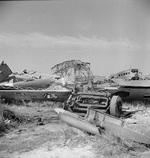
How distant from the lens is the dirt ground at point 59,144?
4.72m

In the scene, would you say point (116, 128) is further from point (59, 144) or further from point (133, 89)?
point (133, 89)

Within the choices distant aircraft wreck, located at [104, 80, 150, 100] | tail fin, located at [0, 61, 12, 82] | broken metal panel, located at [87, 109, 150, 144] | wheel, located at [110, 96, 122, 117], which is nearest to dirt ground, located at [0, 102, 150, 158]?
broken metal panel, located at [87, 109, 150, 144]

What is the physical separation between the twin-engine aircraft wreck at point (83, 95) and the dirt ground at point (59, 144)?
0.71 feet

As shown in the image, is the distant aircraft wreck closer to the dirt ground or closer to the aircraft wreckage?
the aircraft wreckage

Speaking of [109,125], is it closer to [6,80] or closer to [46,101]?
[46,101]

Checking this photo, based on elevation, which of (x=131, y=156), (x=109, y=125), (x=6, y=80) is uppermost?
(x=6, y=80)

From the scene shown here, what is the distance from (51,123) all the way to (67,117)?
23.7 inches

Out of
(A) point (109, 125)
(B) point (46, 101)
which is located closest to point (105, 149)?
(A) point (109, 125)

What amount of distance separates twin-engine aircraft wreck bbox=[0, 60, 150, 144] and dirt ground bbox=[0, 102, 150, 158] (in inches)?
8.6

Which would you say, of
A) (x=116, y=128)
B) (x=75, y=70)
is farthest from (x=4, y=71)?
(x=116, y=128)

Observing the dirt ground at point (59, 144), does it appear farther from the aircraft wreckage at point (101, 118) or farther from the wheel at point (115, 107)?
the wheel at point (115, 107)

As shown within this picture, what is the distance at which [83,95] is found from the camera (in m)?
8.41

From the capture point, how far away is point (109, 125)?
19.1ft

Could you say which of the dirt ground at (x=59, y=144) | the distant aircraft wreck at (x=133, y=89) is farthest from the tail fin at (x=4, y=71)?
the dirt ground at (x=59, y=144)
